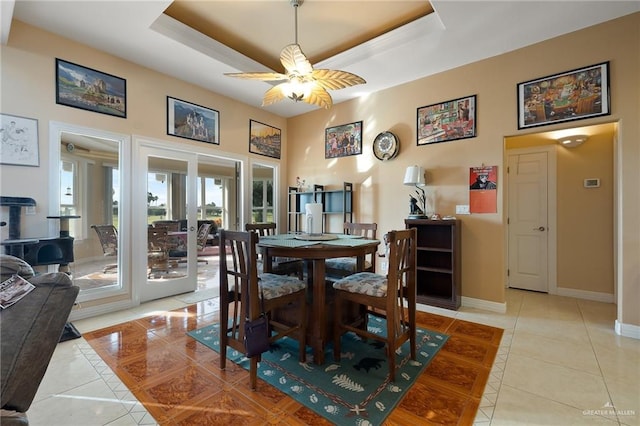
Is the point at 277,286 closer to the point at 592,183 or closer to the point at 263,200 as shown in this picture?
the point at 263,200

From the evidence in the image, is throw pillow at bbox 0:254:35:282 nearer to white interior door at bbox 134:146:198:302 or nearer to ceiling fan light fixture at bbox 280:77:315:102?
ceiling fan light fixture at bbox 280:77:315:102

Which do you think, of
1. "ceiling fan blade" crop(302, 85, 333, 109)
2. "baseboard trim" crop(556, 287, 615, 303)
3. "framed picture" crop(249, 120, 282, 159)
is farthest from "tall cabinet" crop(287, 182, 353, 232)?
"baseboard trim" crop(556, 287, 615, 303)

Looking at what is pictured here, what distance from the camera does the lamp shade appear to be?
3.53 metres

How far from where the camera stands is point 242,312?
193 cm

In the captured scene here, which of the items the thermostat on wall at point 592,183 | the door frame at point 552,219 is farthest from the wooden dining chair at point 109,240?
the thermostat on wall at point 592,183

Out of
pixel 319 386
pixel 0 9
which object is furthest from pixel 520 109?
pixel 0 9

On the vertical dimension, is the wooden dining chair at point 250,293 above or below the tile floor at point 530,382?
above

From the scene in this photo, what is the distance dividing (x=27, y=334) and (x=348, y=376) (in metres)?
1.71

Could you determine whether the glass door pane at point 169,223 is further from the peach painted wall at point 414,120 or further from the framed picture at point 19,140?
the framed picture at point 19,140

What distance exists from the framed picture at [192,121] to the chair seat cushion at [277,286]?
8.81 ft

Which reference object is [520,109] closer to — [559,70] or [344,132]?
[559,70]

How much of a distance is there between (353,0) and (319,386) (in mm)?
3234

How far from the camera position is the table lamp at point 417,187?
354 cm

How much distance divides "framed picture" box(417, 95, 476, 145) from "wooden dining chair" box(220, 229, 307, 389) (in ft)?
8.92
